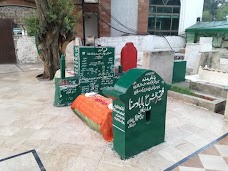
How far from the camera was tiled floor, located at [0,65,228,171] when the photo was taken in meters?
3.73

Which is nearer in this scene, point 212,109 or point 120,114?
point 120,114

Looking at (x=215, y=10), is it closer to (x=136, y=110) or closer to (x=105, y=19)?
(x=105, y=19)

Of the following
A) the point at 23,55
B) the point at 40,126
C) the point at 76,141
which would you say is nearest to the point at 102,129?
the point at 76,141

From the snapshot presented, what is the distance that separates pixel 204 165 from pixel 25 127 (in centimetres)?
392

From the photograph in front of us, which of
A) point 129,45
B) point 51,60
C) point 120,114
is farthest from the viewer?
point 51,60

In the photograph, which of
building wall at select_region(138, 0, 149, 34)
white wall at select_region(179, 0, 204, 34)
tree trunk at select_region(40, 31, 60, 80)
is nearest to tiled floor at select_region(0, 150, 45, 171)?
tree trunk at select_region(40, 31, 60, 80)

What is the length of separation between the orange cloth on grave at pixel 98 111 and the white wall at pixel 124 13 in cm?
1122

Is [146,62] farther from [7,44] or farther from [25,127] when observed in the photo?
[7,44]

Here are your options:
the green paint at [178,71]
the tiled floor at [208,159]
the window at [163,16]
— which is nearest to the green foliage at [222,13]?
the window at [163,16]

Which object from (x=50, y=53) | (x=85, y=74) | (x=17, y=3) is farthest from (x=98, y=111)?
(x=17, y=3)

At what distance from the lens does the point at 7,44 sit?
13.2 meters

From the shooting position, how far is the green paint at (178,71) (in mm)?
9281

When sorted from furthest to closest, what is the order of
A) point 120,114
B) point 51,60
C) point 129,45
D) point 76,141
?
point 51,60
point 129,45
point 76,141
point 120,114

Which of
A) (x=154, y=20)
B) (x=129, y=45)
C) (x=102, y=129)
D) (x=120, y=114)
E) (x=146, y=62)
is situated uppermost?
(x=154, y=20)
